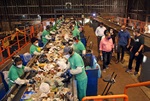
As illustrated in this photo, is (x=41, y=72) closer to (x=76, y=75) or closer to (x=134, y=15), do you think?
(x=76, y=75)

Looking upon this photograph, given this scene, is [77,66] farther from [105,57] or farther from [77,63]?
[105,57]

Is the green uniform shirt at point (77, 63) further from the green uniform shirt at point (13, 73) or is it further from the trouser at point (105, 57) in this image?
the trouser at point (105, 57)

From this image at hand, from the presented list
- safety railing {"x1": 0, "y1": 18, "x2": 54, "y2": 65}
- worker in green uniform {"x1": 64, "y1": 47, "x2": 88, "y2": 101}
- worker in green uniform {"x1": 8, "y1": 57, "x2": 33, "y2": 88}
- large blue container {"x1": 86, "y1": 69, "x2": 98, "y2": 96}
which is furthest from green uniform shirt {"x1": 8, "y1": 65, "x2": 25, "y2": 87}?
safety railing {"x1": 0, "y1": 18, "x2": 54, "y2": 65}

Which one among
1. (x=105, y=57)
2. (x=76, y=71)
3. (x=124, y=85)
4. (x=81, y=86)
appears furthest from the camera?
(x=105, y=57)

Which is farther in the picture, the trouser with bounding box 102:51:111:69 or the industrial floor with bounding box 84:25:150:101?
the trouser with bounding box 102:51:111:69

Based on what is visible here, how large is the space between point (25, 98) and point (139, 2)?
69.9 feet

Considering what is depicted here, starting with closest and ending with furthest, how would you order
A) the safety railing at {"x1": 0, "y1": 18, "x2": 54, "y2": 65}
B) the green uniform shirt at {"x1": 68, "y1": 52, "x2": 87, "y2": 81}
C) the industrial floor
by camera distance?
the green uniform shirt at {"x1": 68, "y1": 52, "x2": 87, "y2": 81} → the industrial floor → the safety railing at {"x1": 0, "y1": 18, "x2": 54, "y2": 65}

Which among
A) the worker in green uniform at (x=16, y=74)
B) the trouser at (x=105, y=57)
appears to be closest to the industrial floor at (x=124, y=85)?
the trouser at (x=105, y=57)

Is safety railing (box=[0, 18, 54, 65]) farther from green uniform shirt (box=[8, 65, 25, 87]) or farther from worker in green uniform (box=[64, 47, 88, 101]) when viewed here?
worker in green uniform (box=[64, 47, 88, 101])

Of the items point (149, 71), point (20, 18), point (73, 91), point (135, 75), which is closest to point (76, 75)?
point (73, 91)

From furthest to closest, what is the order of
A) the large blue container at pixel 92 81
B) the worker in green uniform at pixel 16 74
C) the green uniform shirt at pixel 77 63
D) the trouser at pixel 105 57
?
the trouser at pixel 105 57 < the large blue container at pixel 92 81 < the green uniform shirt at pixel 77 63 < the worker in green uniform at pixel 16 74

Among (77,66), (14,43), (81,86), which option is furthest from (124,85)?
(14,43)

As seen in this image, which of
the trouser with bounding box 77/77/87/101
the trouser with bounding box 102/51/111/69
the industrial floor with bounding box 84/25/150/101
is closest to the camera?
the trouser with bounding box 77/77/87/101

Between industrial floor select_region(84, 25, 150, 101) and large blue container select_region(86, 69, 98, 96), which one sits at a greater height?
large blue container select_region(86, 69, 98, 96)
